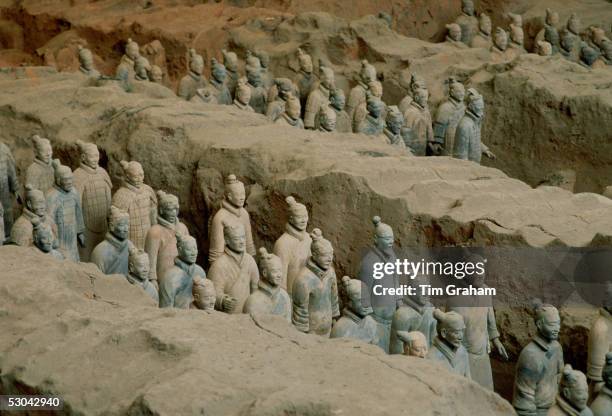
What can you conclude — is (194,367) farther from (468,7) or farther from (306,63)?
(468,7)

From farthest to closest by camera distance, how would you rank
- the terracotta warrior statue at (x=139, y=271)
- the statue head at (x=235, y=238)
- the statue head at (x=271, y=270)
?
the statue head at (x=235, y=238)
the terracotta warrior statue at (x=139, y=271)
the statue head at (x=271, y=270)

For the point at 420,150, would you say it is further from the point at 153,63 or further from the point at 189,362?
the point at 189,362

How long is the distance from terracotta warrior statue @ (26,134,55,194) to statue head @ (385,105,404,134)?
284 centimetres

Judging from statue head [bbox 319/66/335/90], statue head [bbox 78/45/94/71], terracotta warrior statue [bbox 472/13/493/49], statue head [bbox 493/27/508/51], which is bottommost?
terracotta warrior statue [bbox 472/13/493/49]

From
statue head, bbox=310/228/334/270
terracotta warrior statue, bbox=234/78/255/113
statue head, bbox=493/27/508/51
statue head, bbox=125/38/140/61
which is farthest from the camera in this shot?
statue head, bbox=493/27/508/51

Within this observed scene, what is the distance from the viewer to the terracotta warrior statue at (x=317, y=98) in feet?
41.2

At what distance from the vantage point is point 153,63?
47.9 ft

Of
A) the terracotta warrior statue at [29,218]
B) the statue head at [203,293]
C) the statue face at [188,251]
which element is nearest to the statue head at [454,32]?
the terracotta warrior statue at [29,218]

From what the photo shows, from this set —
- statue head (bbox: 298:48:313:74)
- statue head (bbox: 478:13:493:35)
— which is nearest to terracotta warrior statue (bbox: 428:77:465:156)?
statue head (bbox: 298:48:313:74)

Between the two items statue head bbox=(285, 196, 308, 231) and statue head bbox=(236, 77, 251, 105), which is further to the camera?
statue head bbox=(236, 77, 251, 105)

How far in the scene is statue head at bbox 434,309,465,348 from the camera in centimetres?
779

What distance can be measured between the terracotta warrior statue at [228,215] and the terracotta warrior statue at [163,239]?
8.3 inches

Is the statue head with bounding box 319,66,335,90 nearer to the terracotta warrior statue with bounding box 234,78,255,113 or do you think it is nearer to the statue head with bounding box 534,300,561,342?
the terracotta warrior statue with bounding box 234,78,255,113

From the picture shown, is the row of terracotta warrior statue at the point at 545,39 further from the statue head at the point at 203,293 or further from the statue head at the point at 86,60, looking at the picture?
the statue head at the point at 203,293
